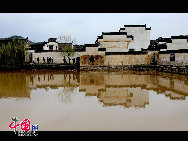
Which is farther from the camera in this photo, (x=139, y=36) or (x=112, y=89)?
(x=139, y=36)

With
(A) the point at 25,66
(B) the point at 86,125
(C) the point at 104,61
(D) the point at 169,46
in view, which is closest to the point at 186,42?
(D) the point at 169,46

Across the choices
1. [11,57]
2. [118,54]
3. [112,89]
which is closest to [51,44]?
[11,57]

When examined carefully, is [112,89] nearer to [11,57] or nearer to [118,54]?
[118,54]

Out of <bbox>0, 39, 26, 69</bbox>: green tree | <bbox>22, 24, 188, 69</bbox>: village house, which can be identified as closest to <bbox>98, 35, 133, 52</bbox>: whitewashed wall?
<bbox>22, 24, 188, 69</bbox>: village house

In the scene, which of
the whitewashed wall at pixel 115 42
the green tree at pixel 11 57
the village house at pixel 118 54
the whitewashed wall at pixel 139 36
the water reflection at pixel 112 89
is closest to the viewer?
the water reflection at pixel 112 89

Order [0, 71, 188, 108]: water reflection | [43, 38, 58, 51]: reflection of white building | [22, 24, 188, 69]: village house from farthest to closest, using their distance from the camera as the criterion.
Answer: [43, 38, 58, 51]: reflection of white building → [22, 24, 188, 69]: village house → [0, 71, 188, 108]: water reflection

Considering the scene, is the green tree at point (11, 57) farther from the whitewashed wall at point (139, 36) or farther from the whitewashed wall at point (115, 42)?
the whitewashed wall at point (139, 36)

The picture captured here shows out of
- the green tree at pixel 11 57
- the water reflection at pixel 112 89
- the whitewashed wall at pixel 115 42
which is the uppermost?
the whitewashed wall at pixel 115 42

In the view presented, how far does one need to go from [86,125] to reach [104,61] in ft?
59.4

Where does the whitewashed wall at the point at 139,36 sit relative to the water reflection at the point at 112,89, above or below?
above

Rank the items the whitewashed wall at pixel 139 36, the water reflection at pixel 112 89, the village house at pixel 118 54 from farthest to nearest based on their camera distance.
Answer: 1. the whitewashed wall at pixel 139 36
2. the village house at pixel 118 54
3. the water reflection at pixel 112 89

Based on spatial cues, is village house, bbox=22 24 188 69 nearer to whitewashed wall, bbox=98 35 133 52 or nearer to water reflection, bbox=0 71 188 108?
whitewashed wall, bbox=98 35 133 52

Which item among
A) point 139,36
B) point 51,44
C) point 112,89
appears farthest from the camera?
point 51,44

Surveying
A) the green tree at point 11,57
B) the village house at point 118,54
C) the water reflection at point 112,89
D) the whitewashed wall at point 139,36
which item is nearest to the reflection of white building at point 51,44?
the village house at point 118,54
